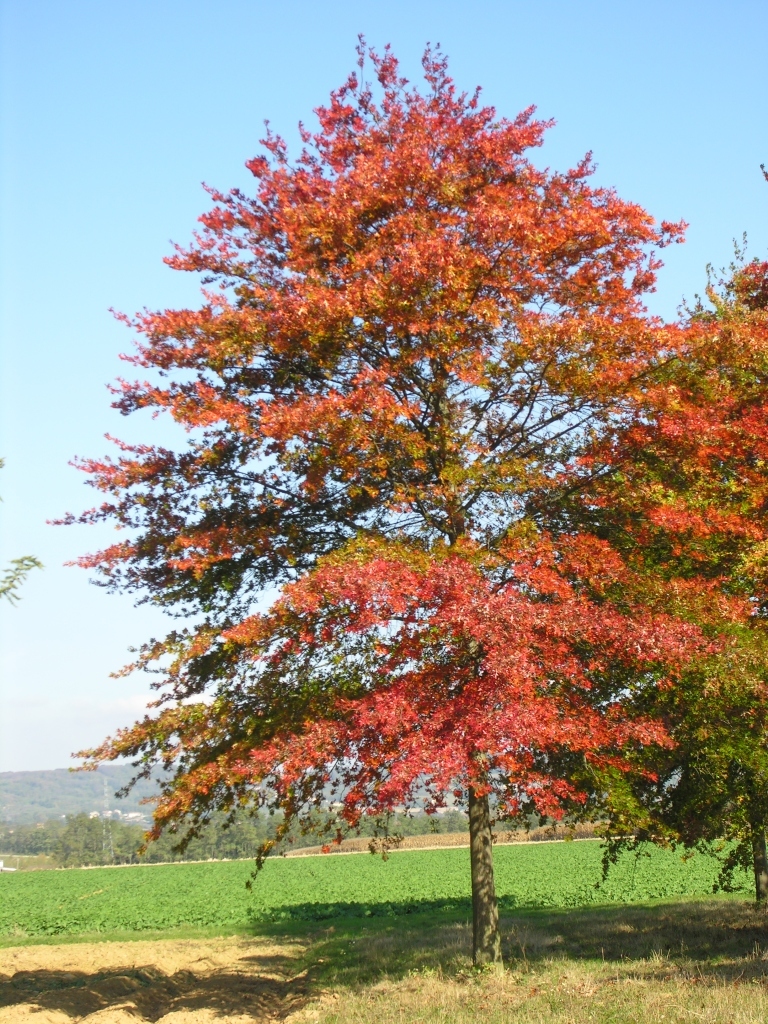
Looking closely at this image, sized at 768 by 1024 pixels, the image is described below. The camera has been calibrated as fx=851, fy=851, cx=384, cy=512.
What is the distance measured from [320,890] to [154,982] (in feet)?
76.9

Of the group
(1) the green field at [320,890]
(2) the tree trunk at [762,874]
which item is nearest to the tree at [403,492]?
(2) the tree trunk at [762,874]

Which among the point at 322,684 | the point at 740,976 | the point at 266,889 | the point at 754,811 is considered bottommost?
the point at 266,889

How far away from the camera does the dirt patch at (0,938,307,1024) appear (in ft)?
38.8

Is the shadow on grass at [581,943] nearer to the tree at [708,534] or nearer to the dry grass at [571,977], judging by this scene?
the dry grass at [571,977]

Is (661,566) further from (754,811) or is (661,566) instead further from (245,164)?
(245,164)

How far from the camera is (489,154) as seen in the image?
12086 mm

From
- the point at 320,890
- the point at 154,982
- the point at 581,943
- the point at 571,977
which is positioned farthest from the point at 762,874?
the point at 320,890

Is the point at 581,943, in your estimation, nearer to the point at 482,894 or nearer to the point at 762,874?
the point at 482,894

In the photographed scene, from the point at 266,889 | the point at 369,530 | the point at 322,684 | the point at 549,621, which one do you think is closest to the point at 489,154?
the point at 369,530

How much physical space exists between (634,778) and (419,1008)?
4.13m

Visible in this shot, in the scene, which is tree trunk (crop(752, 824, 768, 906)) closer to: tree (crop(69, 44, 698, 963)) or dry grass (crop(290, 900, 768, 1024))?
dry grass (crop(290, 900, 768, 1024))

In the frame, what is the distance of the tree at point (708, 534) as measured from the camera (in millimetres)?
10008

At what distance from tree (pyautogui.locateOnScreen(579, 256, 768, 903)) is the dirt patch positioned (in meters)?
6.43

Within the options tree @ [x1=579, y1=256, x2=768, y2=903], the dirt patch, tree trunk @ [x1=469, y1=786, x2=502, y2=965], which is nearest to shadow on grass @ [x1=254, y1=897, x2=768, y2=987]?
tree trunk @ [x1=469, y1=786, x2=502, y2=965]
